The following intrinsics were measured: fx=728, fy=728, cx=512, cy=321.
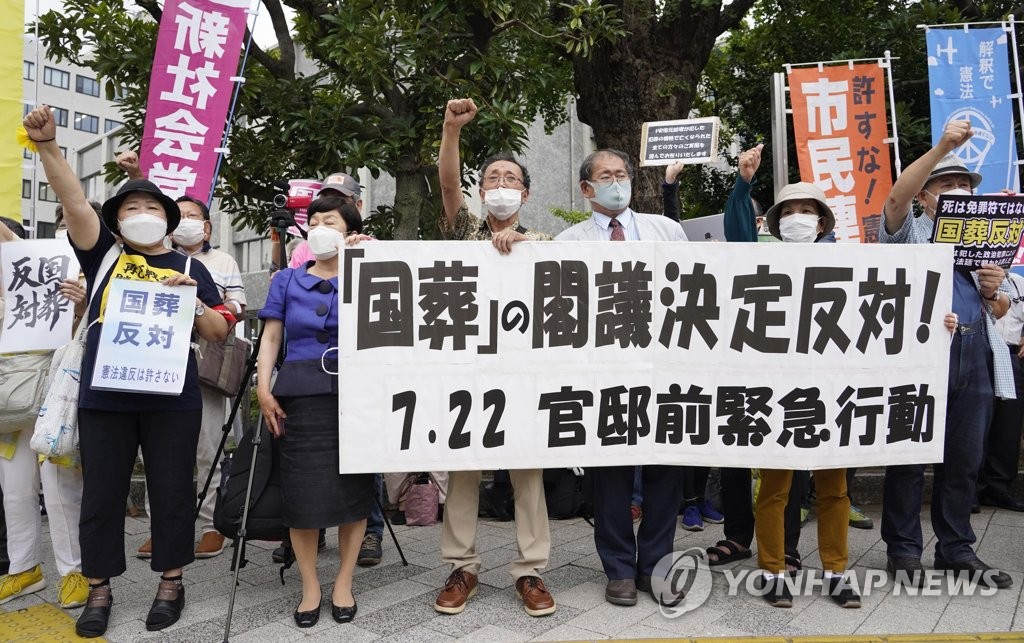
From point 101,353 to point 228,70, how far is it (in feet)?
9.77

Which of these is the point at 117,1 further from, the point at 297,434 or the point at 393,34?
→ the point at 297,434

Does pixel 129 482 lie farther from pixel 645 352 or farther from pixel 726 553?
pixel 726 553

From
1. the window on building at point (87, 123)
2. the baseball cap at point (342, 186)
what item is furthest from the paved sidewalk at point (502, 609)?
the window on building at point (87, 123)

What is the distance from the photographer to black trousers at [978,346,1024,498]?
5594 millimetres

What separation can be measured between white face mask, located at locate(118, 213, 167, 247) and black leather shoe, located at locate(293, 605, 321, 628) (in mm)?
1852

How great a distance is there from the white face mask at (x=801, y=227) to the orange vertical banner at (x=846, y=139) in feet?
11.5

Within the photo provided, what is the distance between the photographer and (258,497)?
3.48m

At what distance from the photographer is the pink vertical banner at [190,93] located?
202 inches

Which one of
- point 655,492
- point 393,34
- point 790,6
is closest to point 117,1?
point 393,34

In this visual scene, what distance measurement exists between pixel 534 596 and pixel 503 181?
201 cm

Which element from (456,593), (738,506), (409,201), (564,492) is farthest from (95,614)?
(409,201)

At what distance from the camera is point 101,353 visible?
3227mm

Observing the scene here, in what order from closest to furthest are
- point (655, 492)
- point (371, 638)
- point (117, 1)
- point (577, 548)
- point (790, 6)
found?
point (371, 638)
point (655, 492)
point (577, 548)
point (117, 1)
point (790, 6)

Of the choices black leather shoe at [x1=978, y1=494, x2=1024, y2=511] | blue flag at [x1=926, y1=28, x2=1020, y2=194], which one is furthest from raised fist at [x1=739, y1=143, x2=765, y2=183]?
blue flag at [x1=926, y1=28, x2=1020, y2=194]
